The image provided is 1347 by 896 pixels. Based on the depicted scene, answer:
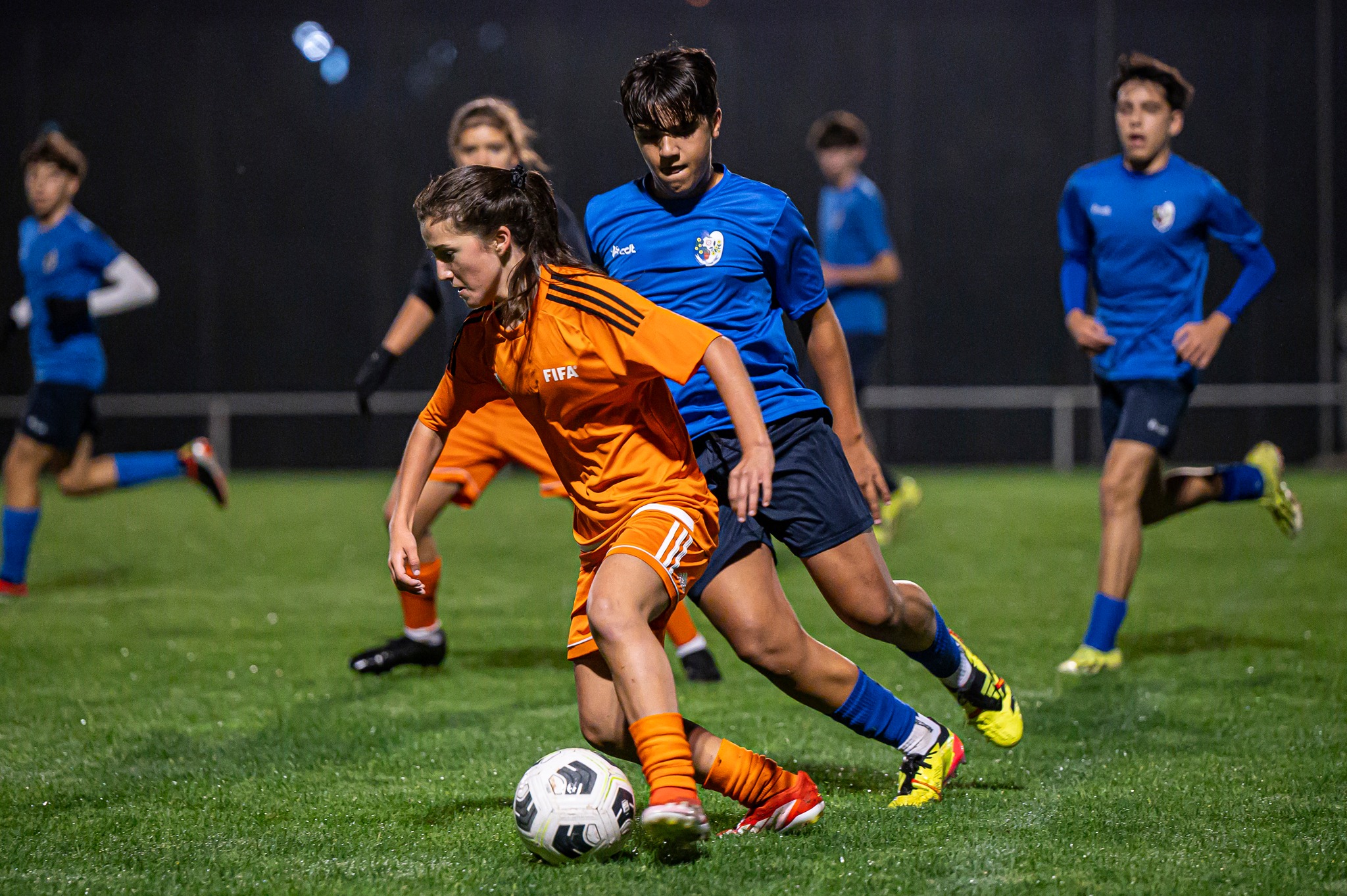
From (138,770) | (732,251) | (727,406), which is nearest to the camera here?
(727,406)

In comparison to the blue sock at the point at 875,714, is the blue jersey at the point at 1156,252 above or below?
above

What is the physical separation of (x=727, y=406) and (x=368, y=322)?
516 inches

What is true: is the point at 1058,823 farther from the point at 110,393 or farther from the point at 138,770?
the point at 110,393

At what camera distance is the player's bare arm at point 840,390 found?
324cm

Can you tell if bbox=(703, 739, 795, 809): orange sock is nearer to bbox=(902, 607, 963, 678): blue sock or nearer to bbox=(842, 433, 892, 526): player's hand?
bbox=(902, 607, 963, 678): blue sock

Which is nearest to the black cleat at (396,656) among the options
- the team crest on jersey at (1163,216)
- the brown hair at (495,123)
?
the brown hair at (495,123)

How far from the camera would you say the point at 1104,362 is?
202 inches

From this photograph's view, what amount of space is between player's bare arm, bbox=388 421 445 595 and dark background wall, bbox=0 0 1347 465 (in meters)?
12.2

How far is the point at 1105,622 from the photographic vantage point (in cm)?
489

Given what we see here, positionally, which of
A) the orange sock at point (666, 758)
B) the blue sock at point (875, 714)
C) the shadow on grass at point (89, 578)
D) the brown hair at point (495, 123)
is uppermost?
the brown hair at point (495, 123)

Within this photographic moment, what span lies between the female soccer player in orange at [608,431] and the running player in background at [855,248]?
5.69m

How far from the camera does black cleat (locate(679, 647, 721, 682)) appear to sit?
4785 mm

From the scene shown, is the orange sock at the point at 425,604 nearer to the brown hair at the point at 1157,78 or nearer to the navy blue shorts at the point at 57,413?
the navy blue shorts at the point at 57,413

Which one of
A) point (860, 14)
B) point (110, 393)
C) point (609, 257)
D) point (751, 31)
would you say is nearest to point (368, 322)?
point (110, 393)
